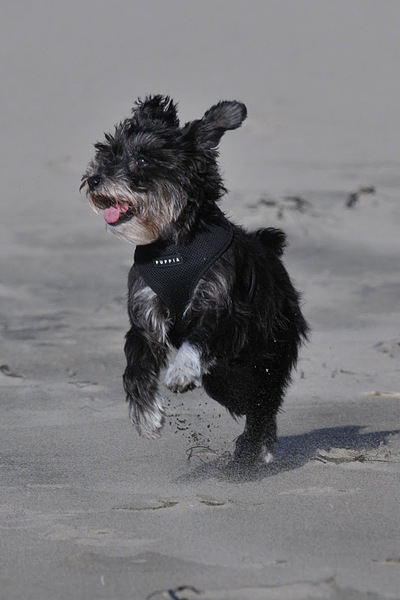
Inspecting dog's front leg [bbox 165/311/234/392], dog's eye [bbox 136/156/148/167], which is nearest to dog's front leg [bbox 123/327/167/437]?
dog's front leg [bbox 165/311/234/392]

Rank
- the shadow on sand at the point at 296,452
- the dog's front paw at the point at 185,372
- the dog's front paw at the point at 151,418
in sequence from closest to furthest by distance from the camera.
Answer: the dog's front paw at the point at 185,372, the dog's front paw at the point at 151,418, the shadow on sand at the point at 296,452

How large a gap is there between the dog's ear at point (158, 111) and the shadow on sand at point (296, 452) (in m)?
1.58

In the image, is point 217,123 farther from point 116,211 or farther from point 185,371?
point 185,371

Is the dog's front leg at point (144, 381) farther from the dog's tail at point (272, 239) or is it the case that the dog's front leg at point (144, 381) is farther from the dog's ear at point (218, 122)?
the dog's ear at point (218, 122)

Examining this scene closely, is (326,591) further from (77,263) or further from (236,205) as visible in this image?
(236,205)

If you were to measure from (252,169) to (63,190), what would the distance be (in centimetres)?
174

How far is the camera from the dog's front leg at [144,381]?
5.84 m

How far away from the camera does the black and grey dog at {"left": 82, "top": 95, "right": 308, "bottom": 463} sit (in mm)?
5766

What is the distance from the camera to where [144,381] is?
19.3 feet

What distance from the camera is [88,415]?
7.38 m

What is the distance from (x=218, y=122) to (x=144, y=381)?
1198 millimetres

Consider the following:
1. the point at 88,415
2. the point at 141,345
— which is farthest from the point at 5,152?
the point at 141,345

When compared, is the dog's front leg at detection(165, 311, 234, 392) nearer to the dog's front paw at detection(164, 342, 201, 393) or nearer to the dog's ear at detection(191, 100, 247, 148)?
the dog's front paw at detection(164, 342, 201, 393)

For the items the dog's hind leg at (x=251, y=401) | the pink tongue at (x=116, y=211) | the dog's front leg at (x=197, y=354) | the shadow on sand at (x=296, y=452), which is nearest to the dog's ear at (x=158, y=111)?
the pink tongue at (x=116, y=211)
